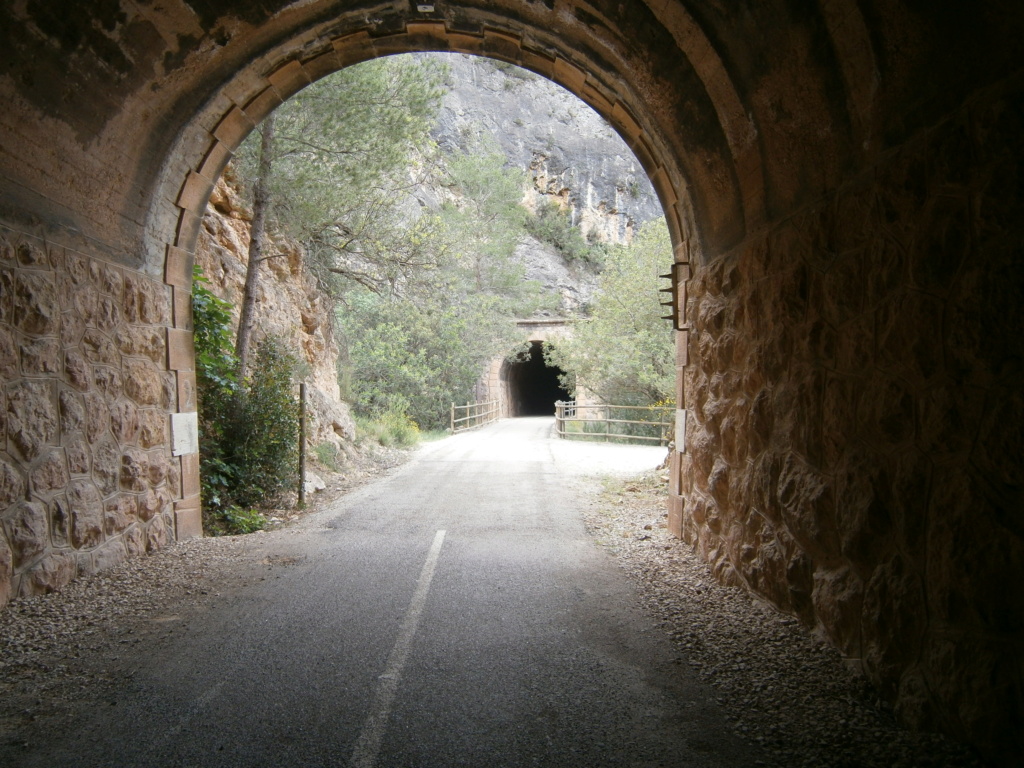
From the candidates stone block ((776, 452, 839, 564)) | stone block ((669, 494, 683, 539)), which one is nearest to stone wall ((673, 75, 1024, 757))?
stone block ((776, 452, 839, 564))

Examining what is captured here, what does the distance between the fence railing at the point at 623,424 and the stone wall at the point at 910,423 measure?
11460 millimetres

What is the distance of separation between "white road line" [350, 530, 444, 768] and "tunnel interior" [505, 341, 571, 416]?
102 feet

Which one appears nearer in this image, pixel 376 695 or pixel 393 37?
pixel 376 695

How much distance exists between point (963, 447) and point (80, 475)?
5.74m

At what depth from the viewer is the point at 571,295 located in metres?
36.9

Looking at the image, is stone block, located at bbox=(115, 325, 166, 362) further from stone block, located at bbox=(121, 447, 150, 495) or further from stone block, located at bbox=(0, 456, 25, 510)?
stone block, located at bbox=(0, 456, 25, 510)

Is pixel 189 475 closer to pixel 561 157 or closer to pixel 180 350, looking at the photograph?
pixel 180 350

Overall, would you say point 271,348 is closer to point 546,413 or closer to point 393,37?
point 393,37

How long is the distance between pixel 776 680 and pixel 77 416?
17.2 feet

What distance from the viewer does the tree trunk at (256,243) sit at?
902 centimetres

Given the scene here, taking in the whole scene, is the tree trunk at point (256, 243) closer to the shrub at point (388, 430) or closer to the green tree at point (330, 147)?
the green tree at point (330, 147)

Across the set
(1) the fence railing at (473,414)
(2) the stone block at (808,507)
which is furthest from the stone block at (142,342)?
(1) the fence railing at (473,414)

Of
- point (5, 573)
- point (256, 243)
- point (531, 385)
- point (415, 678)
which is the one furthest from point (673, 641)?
point (531, 385)

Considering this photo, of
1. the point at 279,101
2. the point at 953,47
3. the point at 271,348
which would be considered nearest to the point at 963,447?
the point at 953,47
